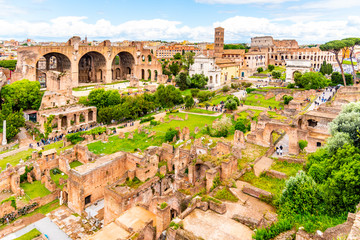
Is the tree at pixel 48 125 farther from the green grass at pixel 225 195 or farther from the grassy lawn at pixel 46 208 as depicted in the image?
the green grass at pixel 225 195

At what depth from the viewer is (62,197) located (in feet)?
67.8

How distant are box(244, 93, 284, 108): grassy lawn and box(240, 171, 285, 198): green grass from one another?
27.9m

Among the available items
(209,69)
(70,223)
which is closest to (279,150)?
(70,223)

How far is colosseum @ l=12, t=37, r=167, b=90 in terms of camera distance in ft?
162

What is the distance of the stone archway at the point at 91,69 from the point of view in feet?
225

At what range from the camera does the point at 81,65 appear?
231 ft

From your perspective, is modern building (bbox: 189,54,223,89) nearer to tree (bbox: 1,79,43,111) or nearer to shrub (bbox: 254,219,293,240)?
tree (bbox: 1,79,43,111)

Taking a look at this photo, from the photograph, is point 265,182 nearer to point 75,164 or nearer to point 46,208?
point 46,208

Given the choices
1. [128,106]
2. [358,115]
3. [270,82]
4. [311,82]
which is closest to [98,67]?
[128,106]

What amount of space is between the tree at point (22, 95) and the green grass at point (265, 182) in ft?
119

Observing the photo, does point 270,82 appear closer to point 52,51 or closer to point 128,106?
point 128,106

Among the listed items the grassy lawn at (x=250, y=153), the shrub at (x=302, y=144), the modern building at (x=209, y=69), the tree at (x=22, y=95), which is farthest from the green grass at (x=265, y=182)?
the modern building at (x=209, y=69)

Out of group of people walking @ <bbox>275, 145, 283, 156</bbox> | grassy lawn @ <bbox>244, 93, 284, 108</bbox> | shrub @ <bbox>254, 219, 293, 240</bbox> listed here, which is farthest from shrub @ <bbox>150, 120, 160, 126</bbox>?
shrub @ <bbox>254, 219, 293, 240</bbox>

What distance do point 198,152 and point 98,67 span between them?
5373cm
